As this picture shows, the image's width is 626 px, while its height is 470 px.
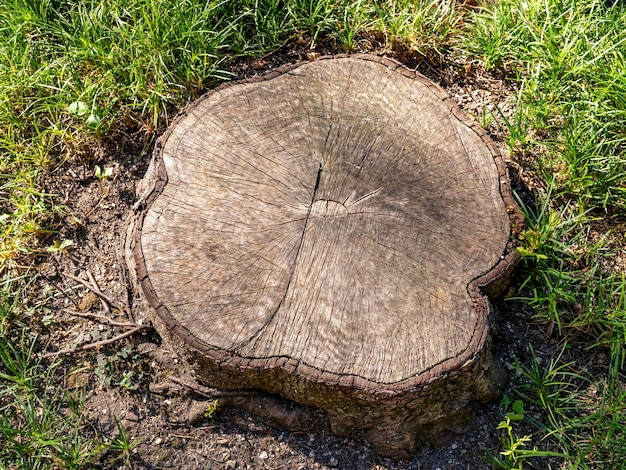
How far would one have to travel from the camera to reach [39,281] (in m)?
2.69

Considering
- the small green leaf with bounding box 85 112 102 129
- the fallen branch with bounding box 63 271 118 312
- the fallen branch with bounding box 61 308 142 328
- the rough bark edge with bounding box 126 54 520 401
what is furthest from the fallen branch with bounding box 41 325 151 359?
the small green leaf with bounding box 85 112 102 129

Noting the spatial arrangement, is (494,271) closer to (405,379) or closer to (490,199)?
(490,199)

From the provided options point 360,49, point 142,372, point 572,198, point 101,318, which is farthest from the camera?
point 360,49

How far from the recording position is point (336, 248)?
2.11 m

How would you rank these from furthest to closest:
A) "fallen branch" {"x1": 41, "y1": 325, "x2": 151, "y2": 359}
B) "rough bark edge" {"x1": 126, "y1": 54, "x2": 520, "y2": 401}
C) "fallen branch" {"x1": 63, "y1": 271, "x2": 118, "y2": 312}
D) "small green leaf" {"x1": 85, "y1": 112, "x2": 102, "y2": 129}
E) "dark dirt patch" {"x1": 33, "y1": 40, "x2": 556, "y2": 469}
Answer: "small green leaf" {"x1": 85, "y1": 112, "x2": 102, "y2": 129} → "fallen branch" {"x1": 63, "y1": 271, "x2": 118, "y2": 312} → "fallen branch" {"x1": 41, "y1": 325, "x2": 151, "y2": 359} → "dark dirt patch" {"x1": 33, "y1": 40, "x2": 556, "y2": 469} → "rough bark edge" {"x1": 126, "y1": 54, "x2": 520, "y2": 401}

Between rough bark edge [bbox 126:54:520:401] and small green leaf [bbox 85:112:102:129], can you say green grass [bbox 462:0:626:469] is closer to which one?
rough bark edge [bbox 126:54:520:401]

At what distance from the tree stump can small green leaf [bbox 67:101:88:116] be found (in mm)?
720

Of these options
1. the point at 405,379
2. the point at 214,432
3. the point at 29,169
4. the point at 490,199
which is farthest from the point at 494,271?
the point at 29,169

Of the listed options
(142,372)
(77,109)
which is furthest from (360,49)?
(142,372)

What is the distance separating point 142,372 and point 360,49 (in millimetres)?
1912

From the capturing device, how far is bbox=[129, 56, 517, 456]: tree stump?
2.01 m

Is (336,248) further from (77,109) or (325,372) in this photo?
(77,109)

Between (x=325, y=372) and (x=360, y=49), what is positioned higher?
(x=360, y=49)

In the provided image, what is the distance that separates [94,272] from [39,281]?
0.24 m
